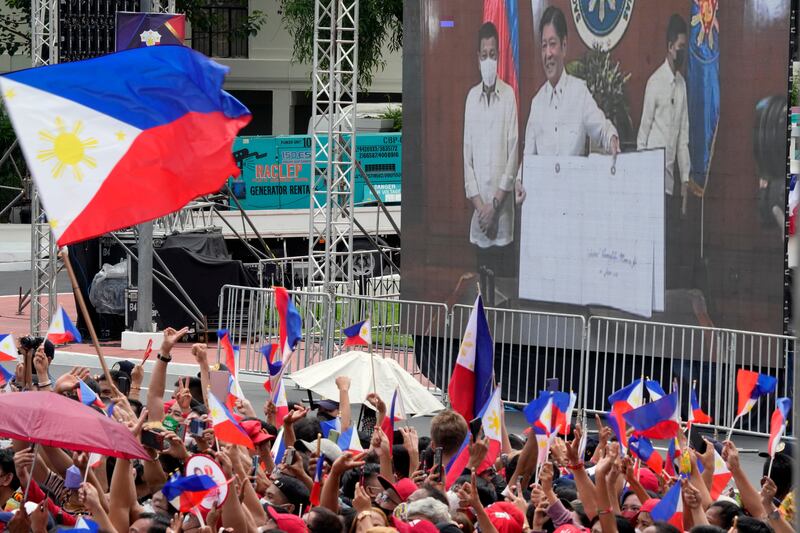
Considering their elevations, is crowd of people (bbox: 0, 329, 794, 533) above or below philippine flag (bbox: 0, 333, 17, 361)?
below

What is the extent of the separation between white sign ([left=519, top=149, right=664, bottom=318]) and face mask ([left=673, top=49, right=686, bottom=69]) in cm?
→ 88

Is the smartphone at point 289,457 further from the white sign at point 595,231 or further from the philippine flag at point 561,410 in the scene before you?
the white sign at point 595,231

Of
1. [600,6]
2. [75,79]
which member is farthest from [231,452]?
[600,6]

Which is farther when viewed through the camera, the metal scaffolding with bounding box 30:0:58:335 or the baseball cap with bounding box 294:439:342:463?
the metal scaffolding with bounding box 30:0:58:335

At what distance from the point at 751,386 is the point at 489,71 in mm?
6561

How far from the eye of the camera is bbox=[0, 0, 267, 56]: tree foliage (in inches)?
1745

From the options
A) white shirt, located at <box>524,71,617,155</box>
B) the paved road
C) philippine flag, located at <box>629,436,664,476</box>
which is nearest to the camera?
philippine flag, located at <box>629,436,664,476</box>

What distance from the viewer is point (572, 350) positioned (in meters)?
15.5

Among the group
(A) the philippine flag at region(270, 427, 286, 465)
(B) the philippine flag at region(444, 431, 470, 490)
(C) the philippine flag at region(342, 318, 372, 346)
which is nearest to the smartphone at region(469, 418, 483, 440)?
(A) the philippine flag at region(270, 427, 286, 465)

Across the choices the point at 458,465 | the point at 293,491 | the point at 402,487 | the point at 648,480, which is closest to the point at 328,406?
the point at 458,465

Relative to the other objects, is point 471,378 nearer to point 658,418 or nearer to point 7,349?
point 658,418

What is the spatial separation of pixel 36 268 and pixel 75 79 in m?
11.4

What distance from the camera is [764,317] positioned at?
14.4 m

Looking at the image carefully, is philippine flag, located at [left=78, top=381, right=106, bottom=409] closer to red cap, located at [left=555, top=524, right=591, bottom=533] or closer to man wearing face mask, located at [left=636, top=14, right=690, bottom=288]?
red cap, located at [left=555, top=524, right=591, bottom=533]
